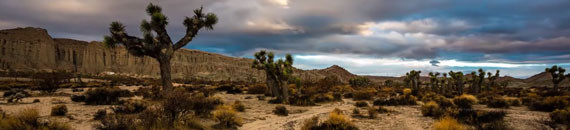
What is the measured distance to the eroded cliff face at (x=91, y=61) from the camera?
113875 mm

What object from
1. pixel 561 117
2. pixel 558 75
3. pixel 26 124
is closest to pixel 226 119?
pixel 26 124

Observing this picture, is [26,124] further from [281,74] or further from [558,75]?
[558,75]

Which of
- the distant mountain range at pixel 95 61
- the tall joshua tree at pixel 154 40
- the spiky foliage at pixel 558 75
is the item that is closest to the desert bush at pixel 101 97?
the tall joshua tree at pixel 154 40

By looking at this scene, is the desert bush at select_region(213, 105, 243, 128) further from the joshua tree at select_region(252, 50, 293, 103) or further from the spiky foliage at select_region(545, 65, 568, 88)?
the spiky foliage at select_region(545, 65, 568, 88)

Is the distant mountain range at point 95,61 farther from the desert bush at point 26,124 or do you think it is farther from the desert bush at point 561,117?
the desert bush at point 561,117

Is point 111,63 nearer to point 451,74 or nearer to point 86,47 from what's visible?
point 86,47

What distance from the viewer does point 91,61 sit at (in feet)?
441


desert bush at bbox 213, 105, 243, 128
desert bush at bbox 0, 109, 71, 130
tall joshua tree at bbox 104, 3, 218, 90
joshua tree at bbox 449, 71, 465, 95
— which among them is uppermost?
tall joshua tree at bbox 104, 3, 218, 90

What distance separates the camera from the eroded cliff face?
113875 millimetres

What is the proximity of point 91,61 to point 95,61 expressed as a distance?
160 cm

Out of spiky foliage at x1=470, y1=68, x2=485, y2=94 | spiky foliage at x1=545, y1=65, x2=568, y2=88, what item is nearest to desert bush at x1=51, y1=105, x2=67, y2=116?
spiky foliage at x1=470, y1=68, x2=485, y2=94

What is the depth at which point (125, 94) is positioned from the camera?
2036 centimetres

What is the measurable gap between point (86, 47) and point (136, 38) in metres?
153

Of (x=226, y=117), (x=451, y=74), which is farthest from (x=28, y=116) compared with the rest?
(x=451, y=74)
